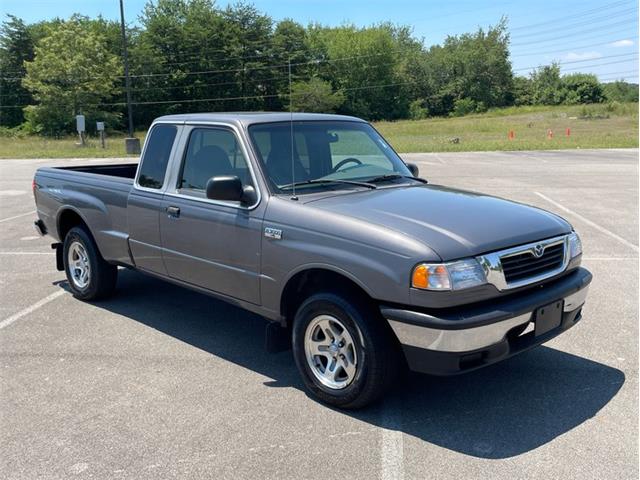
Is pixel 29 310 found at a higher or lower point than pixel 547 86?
lower

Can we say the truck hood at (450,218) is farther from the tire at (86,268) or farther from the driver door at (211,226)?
the tire at (86,268)

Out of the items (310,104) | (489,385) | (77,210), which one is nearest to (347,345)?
(489,385)

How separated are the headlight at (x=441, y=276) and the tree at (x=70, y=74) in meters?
56.8

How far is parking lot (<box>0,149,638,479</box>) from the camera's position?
3.24m

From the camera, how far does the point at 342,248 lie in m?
3.66

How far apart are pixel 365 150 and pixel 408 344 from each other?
2242mm

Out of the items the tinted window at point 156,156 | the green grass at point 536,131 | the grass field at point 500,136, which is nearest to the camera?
the tinted window at point 156,156

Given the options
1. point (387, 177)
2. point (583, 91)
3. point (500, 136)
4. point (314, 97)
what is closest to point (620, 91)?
point (583, 91)

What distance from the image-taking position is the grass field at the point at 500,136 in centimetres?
3528

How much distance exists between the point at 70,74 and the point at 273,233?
2227 inches

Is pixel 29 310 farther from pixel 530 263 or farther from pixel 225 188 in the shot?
pixel 530 263

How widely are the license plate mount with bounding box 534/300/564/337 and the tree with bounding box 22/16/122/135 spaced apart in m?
56.8

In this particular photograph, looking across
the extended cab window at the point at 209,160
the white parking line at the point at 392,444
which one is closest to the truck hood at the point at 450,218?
the extended cab window at the point at 209,160

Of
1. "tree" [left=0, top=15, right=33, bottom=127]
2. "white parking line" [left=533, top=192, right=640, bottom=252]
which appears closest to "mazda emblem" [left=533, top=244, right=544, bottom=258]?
"white parking line" [left=533, top=192, right=640, bottom=252]
